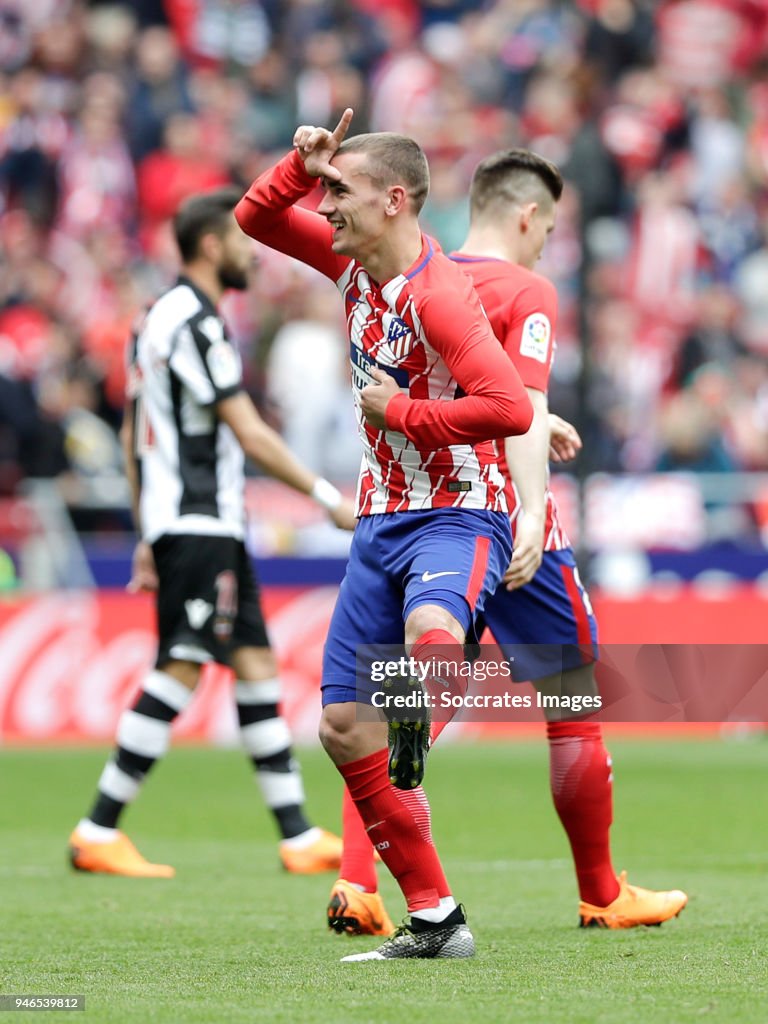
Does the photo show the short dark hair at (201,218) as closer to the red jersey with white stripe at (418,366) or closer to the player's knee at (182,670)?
the player's knee at (182,670)

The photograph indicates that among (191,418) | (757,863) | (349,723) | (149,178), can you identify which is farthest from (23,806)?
(149,178)

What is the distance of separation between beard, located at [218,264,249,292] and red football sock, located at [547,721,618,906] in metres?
2.88

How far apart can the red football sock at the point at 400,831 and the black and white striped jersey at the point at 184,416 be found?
2.82 meters

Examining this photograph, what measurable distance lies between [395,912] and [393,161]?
262cm

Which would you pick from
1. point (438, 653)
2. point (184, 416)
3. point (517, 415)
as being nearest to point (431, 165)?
point (184, 416)

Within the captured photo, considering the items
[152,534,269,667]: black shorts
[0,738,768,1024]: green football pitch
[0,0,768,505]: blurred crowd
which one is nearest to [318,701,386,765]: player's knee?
[0,738,768,1024]: green football pitch

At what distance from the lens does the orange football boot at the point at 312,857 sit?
7668mm

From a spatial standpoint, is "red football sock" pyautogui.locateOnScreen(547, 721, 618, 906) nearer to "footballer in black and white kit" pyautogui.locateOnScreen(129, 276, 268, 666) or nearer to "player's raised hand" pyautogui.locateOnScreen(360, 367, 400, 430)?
"player's raised hand" pyautogui.locateOnScreen(360, 367, 400, 430)

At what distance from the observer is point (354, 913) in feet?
19.2

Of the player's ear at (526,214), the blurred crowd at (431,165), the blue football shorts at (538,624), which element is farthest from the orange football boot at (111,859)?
the blurred crowd at (431,165)

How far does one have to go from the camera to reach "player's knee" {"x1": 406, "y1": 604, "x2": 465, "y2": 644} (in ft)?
16.1

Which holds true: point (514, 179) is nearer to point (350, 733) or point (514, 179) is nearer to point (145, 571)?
point (350, 733)

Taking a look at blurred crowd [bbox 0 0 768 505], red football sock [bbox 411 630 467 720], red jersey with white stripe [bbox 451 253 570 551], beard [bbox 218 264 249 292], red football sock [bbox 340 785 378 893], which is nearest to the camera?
red football sock [bbox 411 630 467 720]

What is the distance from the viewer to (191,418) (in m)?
7.91
